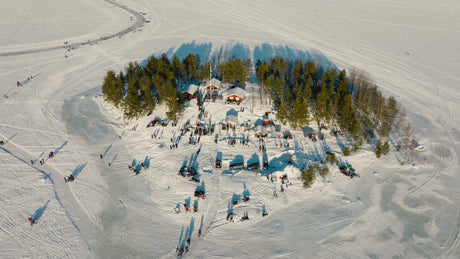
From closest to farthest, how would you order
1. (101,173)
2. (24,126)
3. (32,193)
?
1. (32,193)
2. (101,173)
3. (24,126)

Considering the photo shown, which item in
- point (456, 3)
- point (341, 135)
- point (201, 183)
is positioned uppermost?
point (456, 3)

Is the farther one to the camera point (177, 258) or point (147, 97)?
point (147, 97)

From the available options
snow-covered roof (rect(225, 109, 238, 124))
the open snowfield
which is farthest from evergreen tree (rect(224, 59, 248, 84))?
snow-covered roof (rect(225, 109, 238, 124))

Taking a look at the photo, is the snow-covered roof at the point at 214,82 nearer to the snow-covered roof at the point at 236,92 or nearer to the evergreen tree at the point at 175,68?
the snow-covered roof at the point at 236,92

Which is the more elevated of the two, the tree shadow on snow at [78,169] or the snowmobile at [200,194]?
the snowmobile at [200,194]

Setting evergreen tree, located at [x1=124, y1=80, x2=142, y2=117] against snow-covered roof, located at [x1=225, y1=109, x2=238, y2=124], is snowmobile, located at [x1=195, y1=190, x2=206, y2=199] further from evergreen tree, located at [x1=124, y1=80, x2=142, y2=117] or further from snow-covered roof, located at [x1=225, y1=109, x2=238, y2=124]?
evergreen tree, located at [x1=124, y1=80, x2=142, y2=117]

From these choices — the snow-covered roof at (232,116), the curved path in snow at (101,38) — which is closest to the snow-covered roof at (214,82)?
the snow-covered roof at (232,116)

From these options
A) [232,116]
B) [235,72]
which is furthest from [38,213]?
[235,72]

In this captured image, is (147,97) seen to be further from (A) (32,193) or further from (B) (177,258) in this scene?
(B) (177,258)

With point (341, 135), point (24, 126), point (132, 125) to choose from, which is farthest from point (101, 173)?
point (341, 135)
